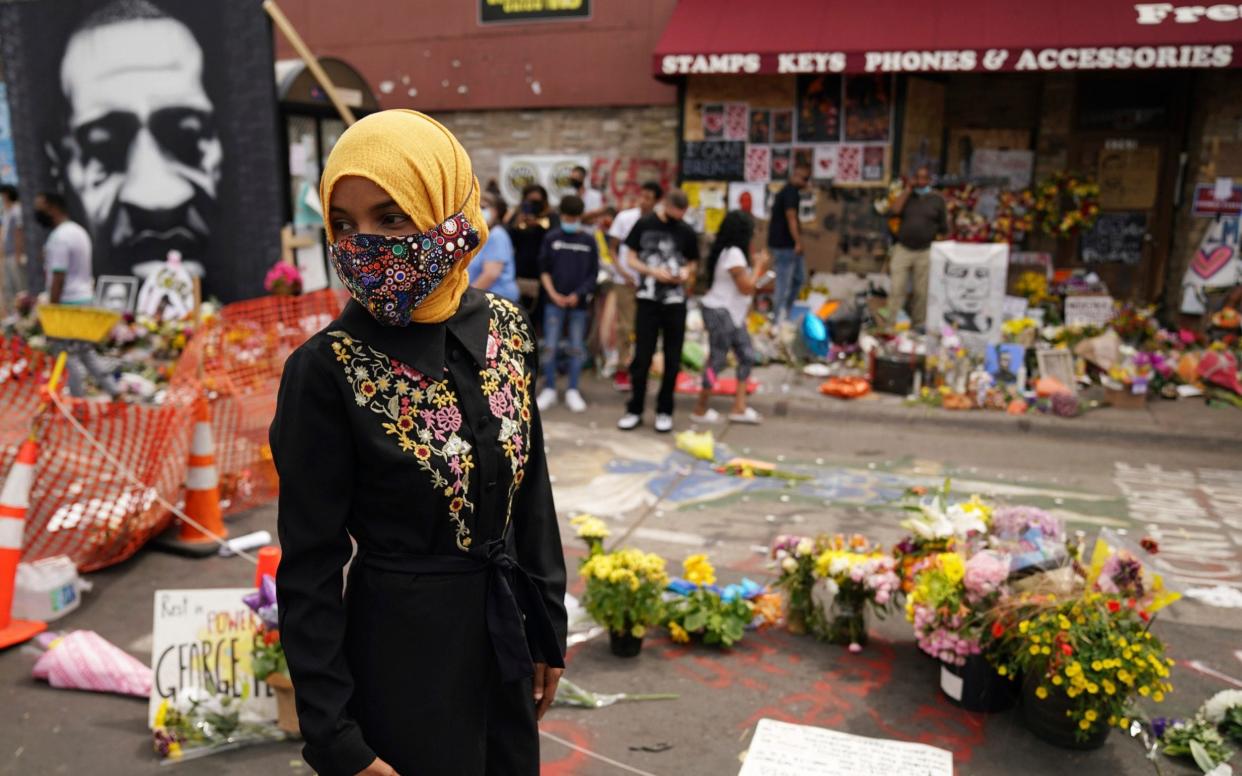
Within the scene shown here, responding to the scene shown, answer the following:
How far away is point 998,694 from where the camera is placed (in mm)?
4234

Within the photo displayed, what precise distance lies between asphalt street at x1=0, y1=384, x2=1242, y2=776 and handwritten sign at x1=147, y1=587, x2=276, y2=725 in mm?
218

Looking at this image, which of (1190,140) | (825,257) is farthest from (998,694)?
(1190,140)

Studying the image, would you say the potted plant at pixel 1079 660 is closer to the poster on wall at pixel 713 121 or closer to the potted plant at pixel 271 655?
the potted plant at pixel 271 655

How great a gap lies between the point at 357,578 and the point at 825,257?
480 inches

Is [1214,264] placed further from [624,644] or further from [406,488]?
[406,488]

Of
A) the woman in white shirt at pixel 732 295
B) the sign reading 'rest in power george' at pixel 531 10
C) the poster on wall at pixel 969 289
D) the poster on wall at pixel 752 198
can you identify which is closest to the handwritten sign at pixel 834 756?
the woman in white shirt at pixel 732 295

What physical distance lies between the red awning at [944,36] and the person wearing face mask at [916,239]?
1.53 m

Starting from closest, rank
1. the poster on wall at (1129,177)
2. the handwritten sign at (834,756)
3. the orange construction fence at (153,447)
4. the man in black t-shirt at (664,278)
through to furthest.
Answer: the handwritten sign at (834,756) → the orange construction fence at (153,447) → the man in black t-shirt at (664,278) → the poster on wall at (1129,177)

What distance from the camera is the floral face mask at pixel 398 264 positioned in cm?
194

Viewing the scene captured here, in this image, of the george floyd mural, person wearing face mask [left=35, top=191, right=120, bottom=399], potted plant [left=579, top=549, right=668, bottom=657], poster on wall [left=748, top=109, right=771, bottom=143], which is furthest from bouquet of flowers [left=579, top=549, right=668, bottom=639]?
poster on wall [left=748, top=109, right=771, bottom=143]

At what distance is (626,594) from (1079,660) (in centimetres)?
197

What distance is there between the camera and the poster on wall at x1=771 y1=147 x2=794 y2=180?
13484 millimetres

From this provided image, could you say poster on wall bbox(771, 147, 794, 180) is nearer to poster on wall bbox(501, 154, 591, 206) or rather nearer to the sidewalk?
poster on wall bbox(501, 154, 591, 206)

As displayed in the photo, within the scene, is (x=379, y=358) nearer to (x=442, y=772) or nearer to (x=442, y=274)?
(x=442, y=274)
